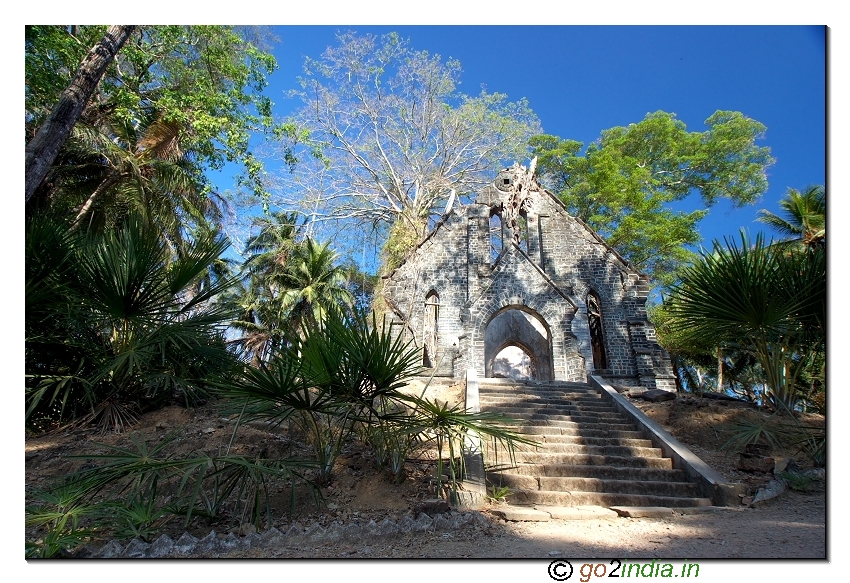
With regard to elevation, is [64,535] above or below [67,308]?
below

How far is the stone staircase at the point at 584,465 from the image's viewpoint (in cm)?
596

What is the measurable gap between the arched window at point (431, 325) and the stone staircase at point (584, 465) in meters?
6.22

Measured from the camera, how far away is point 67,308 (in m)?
5.43

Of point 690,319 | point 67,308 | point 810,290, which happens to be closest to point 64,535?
point 67,308

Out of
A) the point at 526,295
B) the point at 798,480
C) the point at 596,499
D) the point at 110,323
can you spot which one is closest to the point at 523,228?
the point at 526,295

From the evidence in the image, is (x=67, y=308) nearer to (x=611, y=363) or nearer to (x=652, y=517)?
(x=652, y=517)

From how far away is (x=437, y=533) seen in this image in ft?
15.1

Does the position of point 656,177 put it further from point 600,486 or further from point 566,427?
point 600,486

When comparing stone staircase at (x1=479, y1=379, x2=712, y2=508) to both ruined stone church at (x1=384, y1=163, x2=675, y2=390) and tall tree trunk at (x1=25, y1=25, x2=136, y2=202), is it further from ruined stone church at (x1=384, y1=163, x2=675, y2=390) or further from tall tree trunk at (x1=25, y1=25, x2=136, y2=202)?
tall tree trunk at (x1=25, y1=25, x2=136, y2=202)

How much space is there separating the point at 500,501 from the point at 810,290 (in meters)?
4.50

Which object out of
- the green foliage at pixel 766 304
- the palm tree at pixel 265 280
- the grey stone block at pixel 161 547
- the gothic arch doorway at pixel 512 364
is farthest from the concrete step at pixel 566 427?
the gothic arch doorway at pixel 512 364

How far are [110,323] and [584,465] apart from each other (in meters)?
6.56
